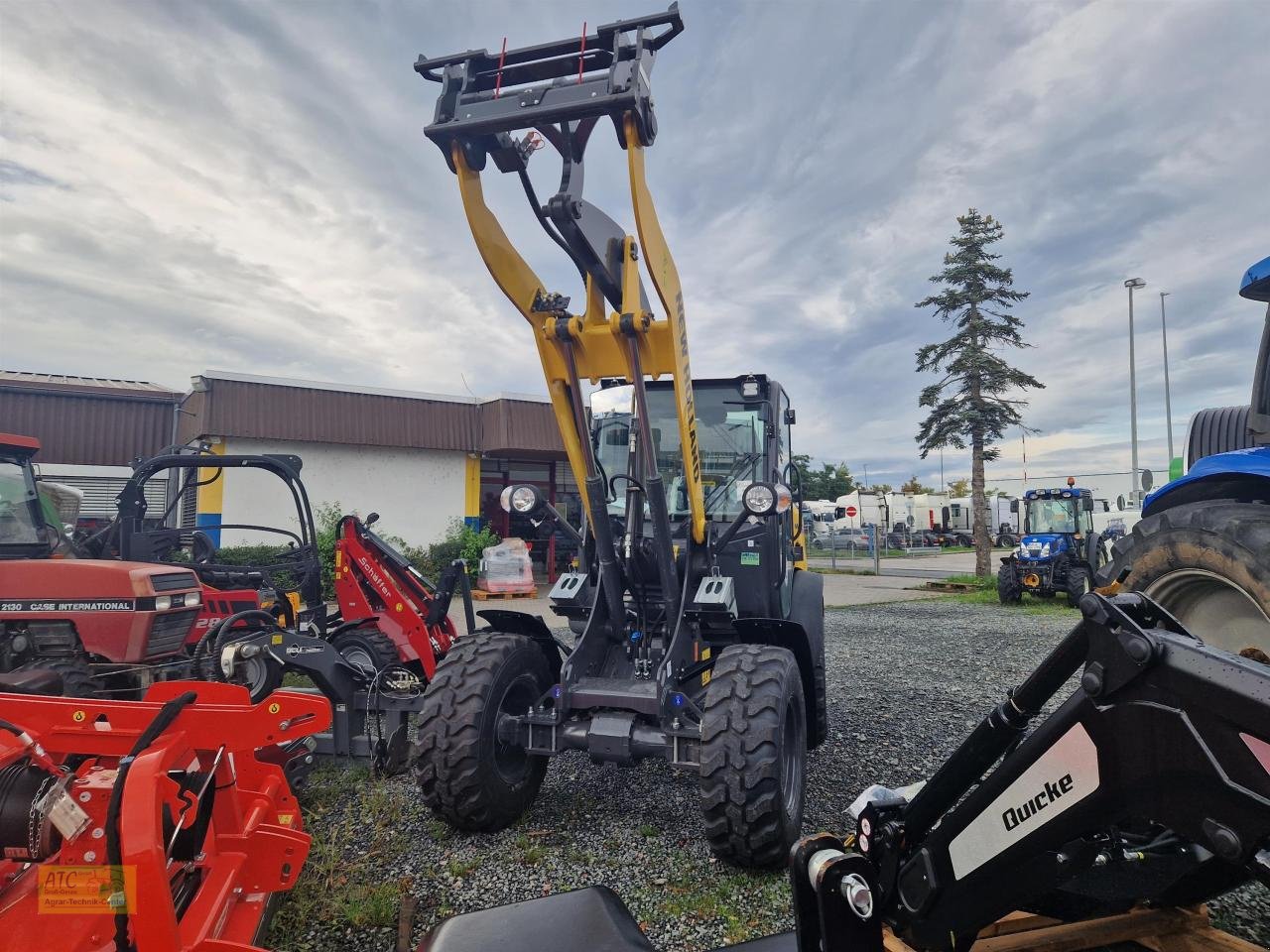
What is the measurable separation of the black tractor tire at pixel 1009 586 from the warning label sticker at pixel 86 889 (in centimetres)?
1626

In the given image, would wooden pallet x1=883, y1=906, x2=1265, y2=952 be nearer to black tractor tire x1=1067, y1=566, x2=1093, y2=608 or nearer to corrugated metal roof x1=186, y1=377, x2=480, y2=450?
black tractor tire x1=1067, y1=566, x2=1093, y2=608

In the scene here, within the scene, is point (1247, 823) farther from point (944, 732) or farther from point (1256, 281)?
point (944, 732)

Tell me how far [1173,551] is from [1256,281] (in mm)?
1520

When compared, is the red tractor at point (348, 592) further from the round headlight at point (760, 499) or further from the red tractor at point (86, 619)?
the round headlight at point (760, 499)

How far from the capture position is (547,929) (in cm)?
151

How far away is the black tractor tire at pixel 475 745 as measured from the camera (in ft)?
12.4

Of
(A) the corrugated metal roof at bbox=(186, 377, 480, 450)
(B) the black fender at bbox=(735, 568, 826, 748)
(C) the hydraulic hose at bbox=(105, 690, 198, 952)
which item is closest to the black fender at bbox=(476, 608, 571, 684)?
(B) the black fender at bbox=(735, 568, 826, 748)

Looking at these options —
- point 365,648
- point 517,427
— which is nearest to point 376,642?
point 365,648

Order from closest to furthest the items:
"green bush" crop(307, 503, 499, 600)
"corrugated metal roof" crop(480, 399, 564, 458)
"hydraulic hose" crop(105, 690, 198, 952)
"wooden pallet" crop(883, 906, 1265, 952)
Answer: "hydraulic hose" crop(105, 690, 198, 952) → "wooden pallet" crop(883, 906, 1265, 952) → "green bush" crop(307, 503, 499, 600) → "corrugated metal roof" crop(480, 399, 564, 458)

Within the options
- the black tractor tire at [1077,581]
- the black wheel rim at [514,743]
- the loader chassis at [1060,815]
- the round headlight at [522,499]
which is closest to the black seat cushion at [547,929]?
the loader chassis at [1060,815]

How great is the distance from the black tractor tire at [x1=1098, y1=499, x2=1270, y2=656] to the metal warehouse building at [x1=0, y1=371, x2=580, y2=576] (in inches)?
486

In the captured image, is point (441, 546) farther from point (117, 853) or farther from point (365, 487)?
point (117, 853)

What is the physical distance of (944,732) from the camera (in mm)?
5895

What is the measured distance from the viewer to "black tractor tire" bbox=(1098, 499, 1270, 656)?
2975 millimetres
